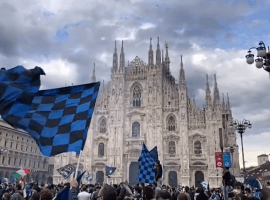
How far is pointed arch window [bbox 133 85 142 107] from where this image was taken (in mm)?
45094

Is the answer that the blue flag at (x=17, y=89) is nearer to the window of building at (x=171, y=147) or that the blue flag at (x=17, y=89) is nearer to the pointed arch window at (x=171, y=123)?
the window of building at (x=171, y=147)

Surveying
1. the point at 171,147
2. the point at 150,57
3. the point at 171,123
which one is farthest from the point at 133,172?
the point at 150,57

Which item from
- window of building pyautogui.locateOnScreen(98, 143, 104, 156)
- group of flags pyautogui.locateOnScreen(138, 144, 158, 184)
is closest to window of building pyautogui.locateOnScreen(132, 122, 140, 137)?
window of building pyautogui.locateOnScreen(98, 143, 104, 156)

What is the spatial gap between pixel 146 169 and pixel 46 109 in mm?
9130

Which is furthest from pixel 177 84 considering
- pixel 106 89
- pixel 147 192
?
pixel 147 192

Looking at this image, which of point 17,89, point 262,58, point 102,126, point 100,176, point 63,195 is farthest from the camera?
point 102,126

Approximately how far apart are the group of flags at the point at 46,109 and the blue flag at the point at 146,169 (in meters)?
8.77

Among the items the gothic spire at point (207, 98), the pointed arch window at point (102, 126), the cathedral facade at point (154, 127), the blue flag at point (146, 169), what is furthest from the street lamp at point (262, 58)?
the pointed arch window at point (102, 126)

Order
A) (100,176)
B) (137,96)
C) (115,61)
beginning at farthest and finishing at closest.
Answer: (115,61) < (137,96) < (100,176)

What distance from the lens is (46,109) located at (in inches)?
260

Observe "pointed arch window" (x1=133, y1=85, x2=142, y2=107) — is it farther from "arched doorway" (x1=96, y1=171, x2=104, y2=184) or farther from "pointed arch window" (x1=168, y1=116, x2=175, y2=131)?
"arched doorway" (x1=96, y1=171, x2=104, y2=184)

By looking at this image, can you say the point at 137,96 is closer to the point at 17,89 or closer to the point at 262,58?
the point at 262,58

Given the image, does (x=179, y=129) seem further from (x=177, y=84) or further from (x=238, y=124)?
(x=238, y=124)

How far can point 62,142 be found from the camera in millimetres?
5969
